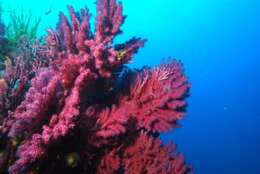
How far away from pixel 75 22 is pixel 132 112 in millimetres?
1237

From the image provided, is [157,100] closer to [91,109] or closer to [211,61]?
[91,109]

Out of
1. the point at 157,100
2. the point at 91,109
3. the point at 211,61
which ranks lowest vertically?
the point at 91,109

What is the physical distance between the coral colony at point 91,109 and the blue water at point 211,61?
3206 centimetres

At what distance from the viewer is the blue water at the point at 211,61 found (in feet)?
144

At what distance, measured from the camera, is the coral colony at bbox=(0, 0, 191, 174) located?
3035 mm

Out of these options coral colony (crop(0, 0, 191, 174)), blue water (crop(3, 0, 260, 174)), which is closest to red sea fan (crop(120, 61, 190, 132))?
coral colony (crop(0, 0, 191, 174))

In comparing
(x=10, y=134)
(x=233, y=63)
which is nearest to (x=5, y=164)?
(x=10, y=134)

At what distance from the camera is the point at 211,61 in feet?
393

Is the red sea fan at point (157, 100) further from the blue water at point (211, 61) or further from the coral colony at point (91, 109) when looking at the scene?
the blue water at point (211, 61)

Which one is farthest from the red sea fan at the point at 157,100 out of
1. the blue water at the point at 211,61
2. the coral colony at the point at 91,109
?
the blue water at the point at 211,61

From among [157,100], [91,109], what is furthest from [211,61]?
[91,109]

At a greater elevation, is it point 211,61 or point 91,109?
point 211,61

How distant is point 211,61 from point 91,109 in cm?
12035

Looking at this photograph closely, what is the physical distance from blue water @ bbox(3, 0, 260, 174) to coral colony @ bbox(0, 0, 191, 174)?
32.1 meters
